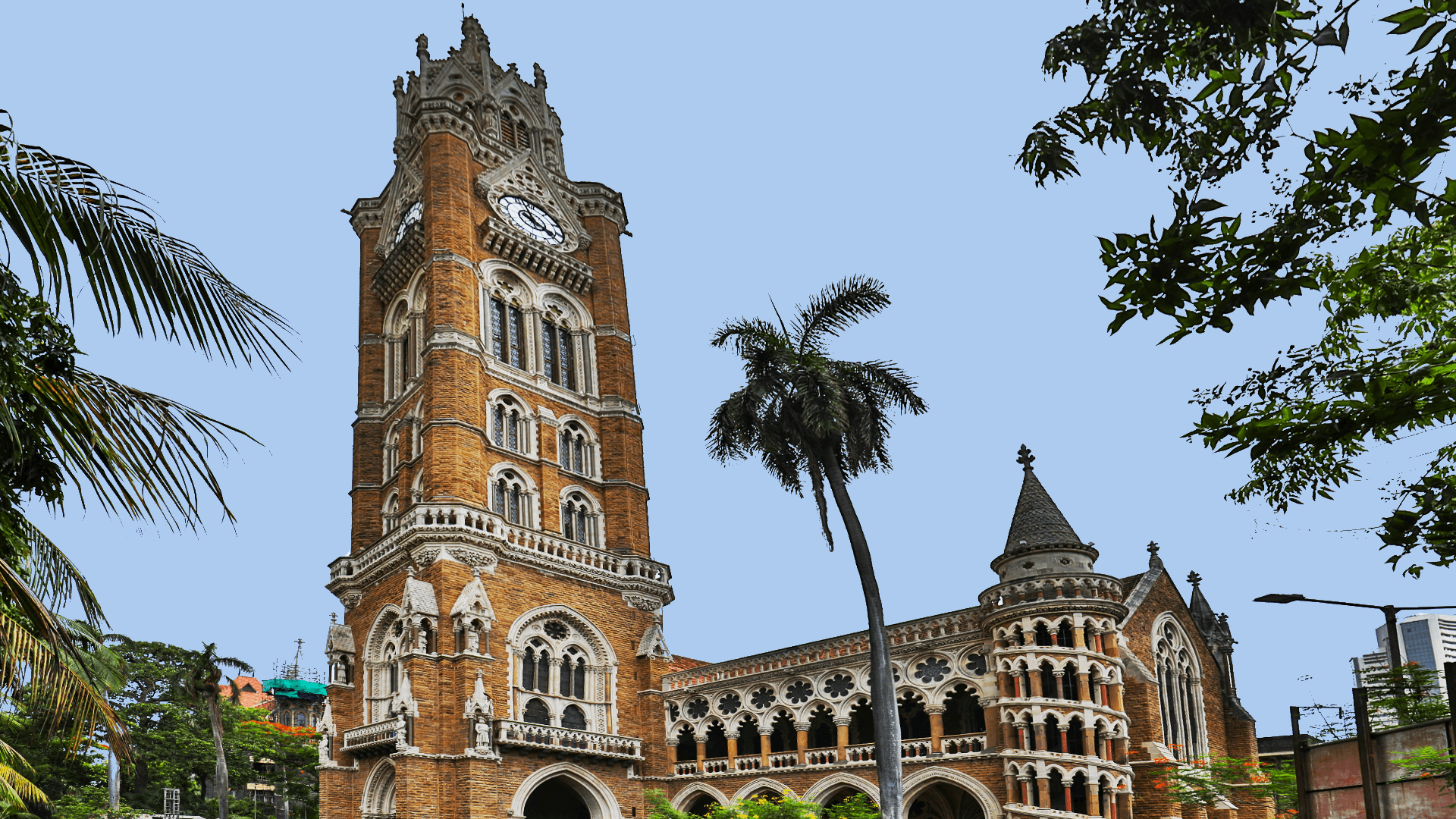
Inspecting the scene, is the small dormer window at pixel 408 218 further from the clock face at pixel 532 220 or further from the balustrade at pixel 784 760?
the balustrade at pixel 784 760

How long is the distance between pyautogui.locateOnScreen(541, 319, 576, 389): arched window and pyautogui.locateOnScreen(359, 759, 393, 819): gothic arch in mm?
14913

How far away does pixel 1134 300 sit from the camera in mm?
6363

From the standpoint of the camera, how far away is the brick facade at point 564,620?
29.6 metres

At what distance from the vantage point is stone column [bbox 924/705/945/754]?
100 ft

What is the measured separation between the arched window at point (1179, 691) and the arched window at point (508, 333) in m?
23.1

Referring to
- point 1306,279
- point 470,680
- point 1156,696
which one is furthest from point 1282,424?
point 470,680

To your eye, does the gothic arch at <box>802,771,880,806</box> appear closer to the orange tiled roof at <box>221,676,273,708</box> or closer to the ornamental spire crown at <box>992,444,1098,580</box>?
the ornamental spire crown at <box>992,444,1098,580</box>

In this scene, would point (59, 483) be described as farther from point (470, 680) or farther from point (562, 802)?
point (562, 802)

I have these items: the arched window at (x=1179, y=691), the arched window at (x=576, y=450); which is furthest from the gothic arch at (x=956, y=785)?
the arched window at (x=576, y=450)

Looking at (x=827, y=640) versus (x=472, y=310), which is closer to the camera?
(x=827, y=640)

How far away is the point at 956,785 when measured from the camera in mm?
30672

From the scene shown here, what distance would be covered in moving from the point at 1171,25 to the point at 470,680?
28683 millimetres

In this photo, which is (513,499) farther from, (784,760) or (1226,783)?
(1226,783)

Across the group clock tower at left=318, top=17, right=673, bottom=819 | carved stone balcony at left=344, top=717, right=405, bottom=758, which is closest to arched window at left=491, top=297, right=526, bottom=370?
clock tower at left=318, top=17, right=673, bottom=819
